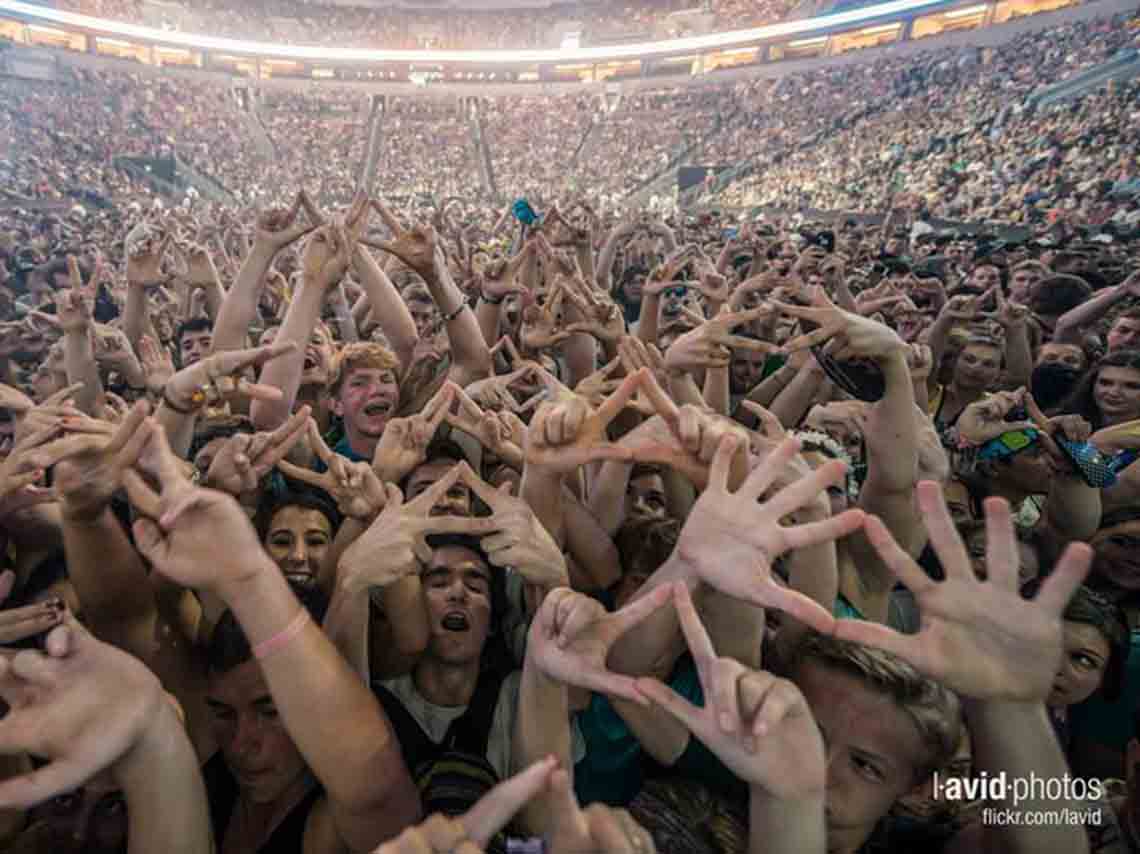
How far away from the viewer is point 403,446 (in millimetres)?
2236

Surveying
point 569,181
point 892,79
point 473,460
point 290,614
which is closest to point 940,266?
point 473,460

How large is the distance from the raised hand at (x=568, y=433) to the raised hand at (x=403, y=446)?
52cm

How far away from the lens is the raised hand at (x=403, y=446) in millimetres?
2188

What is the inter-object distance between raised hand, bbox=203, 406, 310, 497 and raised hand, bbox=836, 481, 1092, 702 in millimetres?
1508

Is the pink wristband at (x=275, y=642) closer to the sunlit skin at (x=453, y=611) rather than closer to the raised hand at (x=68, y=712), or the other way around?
the raised hand at (x=68, y=712)

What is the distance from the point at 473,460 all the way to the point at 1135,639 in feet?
7.92

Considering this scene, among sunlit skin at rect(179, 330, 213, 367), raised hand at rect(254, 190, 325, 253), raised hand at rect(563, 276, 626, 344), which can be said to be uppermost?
raised hand at rect(254, 190, 325, 253)

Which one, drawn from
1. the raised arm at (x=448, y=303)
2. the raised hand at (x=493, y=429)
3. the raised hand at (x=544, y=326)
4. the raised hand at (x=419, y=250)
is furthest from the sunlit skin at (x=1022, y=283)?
the raised hand at (x=493, y=429)

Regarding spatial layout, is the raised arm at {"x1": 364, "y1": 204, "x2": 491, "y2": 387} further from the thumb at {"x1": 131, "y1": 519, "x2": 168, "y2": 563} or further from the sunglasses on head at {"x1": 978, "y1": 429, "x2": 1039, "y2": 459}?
the sunglasses on head at {"x1": 978, "y1": 429, "x2": 1039, "y2": 459}

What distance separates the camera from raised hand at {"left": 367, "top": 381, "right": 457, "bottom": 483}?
86.1 inches

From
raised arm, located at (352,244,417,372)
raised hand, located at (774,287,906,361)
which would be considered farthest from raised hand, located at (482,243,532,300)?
raised hand, located at (774,287,906,361)

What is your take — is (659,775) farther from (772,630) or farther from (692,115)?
(692,115)

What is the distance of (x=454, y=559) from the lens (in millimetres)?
1980

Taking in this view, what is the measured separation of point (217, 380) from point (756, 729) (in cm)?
214
